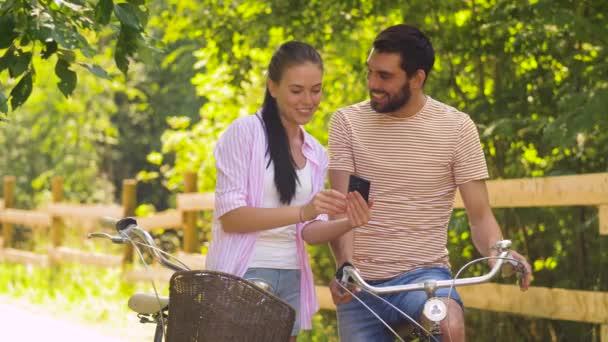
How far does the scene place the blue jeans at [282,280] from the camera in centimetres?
481

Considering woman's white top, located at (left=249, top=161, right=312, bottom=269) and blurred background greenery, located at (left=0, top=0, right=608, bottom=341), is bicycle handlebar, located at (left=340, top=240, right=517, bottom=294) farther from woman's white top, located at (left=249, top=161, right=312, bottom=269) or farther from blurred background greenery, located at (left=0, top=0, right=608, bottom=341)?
blurred background greenery, located at (left=0, top=0, right=608, bottom=341)

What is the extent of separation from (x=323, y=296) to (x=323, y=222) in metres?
5.41

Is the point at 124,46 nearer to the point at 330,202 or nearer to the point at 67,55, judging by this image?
the point at 67,55

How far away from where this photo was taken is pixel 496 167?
968 cm

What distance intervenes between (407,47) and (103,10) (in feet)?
4.72

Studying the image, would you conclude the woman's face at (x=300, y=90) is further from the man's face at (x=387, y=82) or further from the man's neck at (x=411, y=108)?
the man's neck at (x=411, y=108)

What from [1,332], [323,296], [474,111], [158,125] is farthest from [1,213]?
[158,125]

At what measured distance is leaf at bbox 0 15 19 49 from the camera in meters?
5.78

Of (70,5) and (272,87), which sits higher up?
(70,5)

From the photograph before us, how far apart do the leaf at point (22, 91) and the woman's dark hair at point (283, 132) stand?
171 centimetres

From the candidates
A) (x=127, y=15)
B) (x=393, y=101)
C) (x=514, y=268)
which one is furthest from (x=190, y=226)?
(x=514, y=268)

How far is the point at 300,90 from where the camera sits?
4.78 m

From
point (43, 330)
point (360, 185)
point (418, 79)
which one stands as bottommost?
point (43, 330)

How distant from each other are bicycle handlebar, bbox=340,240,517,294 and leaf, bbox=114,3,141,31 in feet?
6.58
